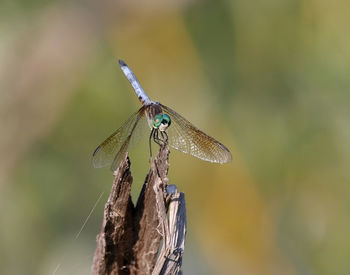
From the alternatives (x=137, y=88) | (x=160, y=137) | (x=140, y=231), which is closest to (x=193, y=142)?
(x=160, y=137)

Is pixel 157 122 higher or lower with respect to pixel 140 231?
higher

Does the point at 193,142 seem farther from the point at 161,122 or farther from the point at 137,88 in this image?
the point at 137,88

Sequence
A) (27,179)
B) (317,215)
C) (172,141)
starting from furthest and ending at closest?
(27,179) < (317,215) < (172,141)

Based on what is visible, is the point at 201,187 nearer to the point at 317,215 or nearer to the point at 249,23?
the point at 317,215

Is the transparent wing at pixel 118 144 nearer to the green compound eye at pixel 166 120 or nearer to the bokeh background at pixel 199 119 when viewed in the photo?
the green compound eye at pixel 166 120

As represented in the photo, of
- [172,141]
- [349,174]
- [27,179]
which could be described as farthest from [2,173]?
[349,174]

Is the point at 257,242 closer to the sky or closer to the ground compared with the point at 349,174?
closer to the ground
